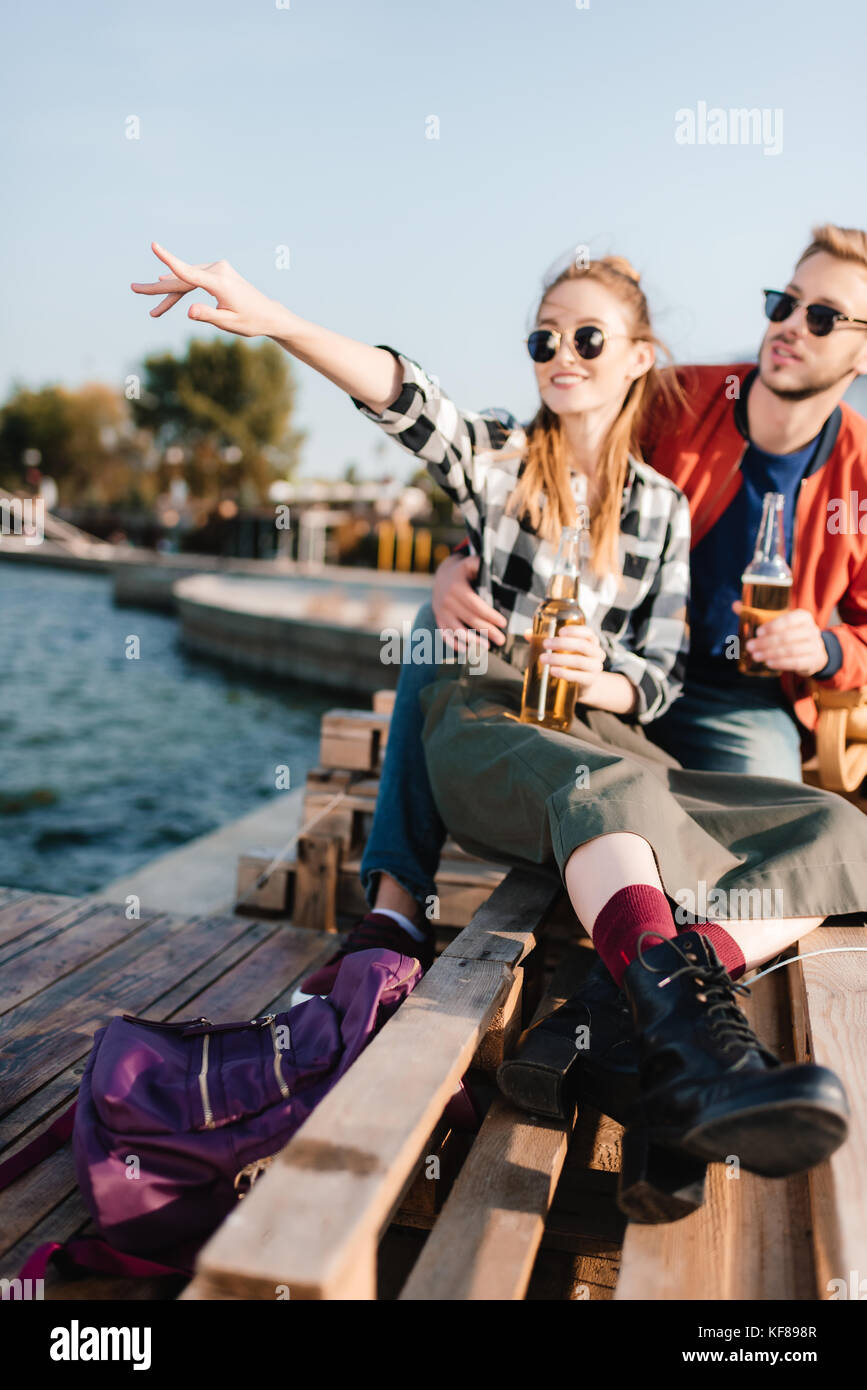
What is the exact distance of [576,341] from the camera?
2.72 meters

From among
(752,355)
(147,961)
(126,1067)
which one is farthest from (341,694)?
(126,1067)

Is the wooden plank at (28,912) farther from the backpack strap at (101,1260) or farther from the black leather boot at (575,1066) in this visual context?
the black leather boot at (575,1066)

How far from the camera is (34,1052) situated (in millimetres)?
2309

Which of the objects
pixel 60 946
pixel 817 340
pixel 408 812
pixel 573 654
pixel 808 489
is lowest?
pixel 60 946

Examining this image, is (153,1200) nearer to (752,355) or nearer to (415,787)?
(415,787)

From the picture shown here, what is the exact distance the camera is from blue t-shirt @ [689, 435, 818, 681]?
10.4 ft

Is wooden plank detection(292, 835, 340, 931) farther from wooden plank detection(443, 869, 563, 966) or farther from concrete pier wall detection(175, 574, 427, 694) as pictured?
concrete pier wall detection(175, 574, 427, 694)

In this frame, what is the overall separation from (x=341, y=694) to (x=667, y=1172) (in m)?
12.5

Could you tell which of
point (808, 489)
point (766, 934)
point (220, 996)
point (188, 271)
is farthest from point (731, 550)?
point (220, 996)

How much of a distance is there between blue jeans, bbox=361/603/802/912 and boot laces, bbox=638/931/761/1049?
40.8 inches

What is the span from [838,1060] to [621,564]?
1430 mm

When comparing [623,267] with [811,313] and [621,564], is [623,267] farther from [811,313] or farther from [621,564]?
[621,564]

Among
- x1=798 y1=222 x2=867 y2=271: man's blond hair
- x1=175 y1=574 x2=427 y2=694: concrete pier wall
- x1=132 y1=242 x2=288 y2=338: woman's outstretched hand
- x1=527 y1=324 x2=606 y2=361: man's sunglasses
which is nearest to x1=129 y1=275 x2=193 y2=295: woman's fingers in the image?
x1=132 y1=242 x2=288 y2=338: woman's outstretched hand

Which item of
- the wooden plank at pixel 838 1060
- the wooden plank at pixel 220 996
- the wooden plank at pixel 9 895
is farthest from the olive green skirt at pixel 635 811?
the wooden plank at pixel 9 895
